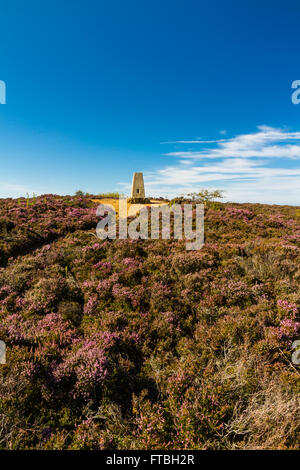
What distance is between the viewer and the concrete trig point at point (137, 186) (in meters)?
23.4

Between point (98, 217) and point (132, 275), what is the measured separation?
9.95m

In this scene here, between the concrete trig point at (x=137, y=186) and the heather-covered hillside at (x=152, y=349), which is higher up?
Answer: the concrete trig point at (x=137, y=186)

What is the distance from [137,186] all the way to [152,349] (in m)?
20.0

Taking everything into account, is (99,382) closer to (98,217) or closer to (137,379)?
(137,379)

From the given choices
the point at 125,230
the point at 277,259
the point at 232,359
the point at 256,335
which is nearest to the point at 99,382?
the point at 232,359

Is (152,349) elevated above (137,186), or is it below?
below

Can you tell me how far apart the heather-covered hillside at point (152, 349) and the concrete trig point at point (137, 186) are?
13.7 metres

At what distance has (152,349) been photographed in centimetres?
568

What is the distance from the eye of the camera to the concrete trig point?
23359 millimetres

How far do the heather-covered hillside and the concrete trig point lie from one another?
13.7m

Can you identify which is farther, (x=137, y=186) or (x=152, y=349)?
(x=137, y=186)

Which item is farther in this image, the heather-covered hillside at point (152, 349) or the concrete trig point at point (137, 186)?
the concrete trig point at point (137, 186)

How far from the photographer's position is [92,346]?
527 cm

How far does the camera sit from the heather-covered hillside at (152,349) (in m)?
3.57
